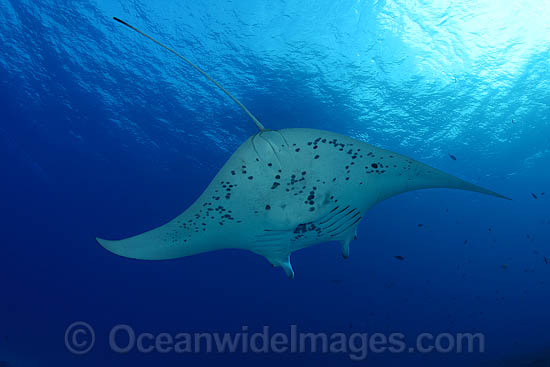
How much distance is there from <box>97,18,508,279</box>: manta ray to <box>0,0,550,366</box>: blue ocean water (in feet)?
22.2

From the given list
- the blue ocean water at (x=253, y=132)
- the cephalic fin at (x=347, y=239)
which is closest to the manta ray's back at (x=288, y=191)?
the cephalic fin at (x=347, y=239)

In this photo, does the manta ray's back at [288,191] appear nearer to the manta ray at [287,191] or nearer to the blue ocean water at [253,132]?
the manta ray at [287,191]

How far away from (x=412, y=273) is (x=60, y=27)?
28.8m

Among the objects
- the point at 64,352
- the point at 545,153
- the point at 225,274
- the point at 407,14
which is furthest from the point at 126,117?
the point at 64,352

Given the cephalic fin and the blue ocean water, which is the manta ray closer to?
the cephalic fin

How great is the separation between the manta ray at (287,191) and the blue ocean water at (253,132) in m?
6.78

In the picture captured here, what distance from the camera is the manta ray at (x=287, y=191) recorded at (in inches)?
124

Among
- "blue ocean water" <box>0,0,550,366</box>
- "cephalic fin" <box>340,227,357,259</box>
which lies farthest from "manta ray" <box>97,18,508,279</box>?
"blue ocean water" <box>0,0,550,366</box>

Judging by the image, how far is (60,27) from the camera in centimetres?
970

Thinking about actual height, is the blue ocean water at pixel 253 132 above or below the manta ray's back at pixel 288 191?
above

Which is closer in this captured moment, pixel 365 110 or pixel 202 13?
pixel 202 13

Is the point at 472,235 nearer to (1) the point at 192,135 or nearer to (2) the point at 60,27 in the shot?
(1) the point at 192,135

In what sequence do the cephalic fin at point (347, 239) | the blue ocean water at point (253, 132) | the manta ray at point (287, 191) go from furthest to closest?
the blue ocean water at point (253, 132), the cephalic fin at point (347, 239), the manta ray at point (287, 191)

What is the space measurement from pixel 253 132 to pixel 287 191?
975cm
